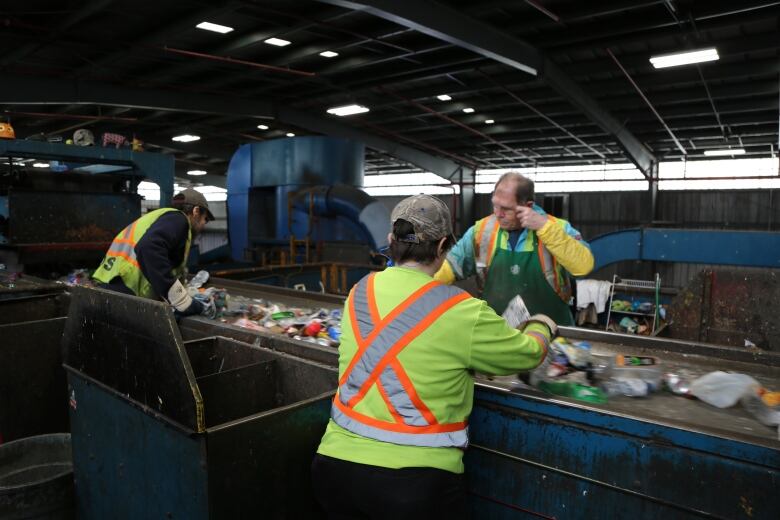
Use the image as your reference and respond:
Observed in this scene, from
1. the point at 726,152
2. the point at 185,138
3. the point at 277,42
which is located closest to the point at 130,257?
the point at 277,42

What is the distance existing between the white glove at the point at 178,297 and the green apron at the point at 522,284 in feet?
5.41

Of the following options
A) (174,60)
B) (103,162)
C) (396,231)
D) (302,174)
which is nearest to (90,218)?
(103,162)

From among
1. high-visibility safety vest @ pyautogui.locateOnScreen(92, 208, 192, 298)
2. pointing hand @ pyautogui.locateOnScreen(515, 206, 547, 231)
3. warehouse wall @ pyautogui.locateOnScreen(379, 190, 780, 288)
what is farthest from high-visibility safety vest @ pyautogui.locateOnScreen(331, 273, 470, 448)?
warehouse wall @ pyautogui.locateOnScreen(379, 190, 780, 288)

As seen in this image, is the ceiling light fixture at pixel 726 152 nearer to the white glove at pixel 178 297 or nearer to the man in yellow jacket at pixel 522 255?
the man in yellow jacket at pixel 522 255

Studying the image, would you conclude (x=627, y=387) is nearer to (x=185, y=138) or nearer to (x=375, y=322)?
(x=375, y=322)

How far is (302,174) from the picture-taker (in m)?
9.23

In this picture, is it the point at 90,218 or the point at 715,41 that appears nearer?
the point at 90,218

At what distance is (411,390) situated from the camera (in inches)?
52.9

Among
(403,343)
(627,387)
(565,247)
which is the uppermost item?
(565,247)

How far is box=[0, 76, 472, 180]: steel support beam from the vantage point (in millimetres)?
7934

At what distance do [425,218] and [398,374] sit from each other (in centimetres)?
44

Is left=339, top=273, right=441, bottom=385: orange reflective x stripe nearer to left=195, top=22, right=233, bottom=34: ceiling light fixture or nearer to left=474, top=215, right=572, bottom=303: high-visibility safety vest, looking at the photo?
left=474, top=215, right=572, bottom=303: high-visibility safety vest

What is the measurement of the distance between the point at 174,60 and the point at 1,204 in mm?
3634

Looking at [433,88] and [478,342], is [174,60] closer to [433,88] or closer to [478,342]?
[433,88]
